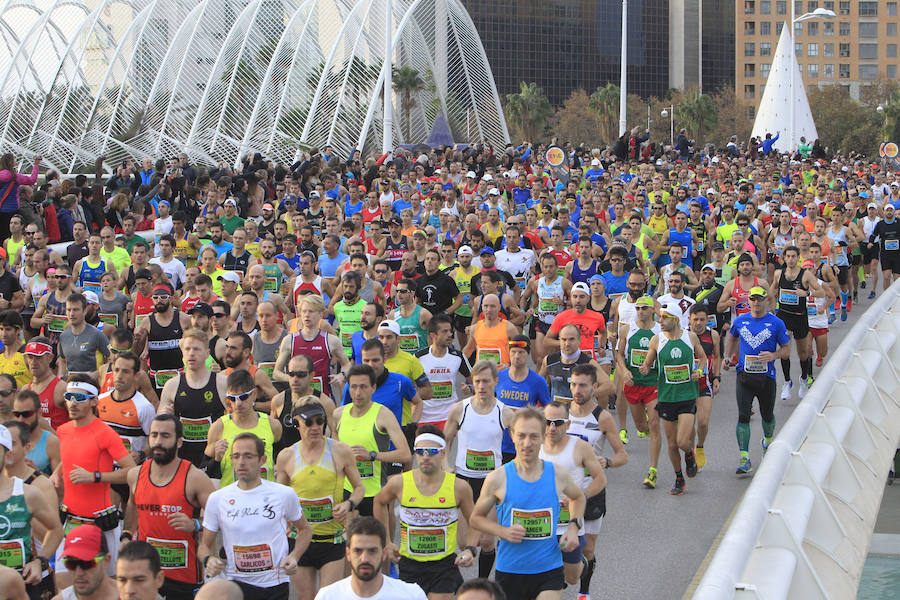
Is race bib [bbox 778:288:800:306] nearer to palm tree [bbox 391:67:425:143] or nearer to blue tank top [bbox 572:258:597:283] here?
blue tank top [bbox 572:258:597:283]

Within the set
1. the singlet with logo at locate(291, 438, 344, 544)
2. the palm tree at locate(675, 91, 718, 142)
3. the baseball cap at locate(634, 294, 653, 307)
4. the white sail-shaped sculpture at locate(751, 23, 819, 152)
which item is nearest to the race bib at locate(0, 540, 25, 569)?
the singlet with logo at locate(291, 438, 344, 544)

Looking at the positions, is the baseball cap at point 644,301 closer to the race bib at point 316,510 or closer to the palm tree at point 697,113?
the race bib at point 316,510

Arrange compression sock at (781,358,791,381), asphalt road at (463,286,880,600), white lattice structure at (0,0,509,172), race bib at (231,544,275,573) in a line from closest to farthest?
race bib at (231,544,275,573) < asphalt road at (463,286,880,600) < compression sock at (781,358,791,381) < white lattice structure at (0,0,509,172)

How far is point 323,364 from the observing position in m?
9.62

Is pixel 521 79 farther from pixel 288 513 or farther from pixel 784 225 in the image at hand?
pixel 288 513

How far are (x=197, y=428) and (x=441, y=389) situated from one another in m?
2.21

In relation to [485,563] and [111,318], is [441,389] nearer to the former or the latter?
[485,563]

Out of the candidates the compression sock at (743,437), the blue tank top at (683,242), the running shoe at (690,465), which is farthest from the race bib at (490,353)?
the blue tank top at (683,242)

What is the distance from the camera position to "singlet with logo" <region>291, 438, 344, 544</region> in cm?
693

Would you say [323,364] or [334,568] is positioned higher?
[323,364]

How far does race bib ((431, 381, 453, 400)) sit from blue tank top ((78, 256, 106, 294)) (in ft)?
17.4

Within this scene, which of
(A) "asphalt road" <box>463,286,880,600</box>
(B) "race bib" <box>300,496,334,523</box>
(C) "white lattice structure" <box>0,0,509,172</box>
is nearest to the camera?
(B) "race bib" <box>300,496,334,523</box>

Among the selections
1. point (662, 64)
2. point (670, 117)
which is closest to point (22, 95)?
point (670, 117)

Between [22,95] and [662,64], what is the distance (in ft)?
303
